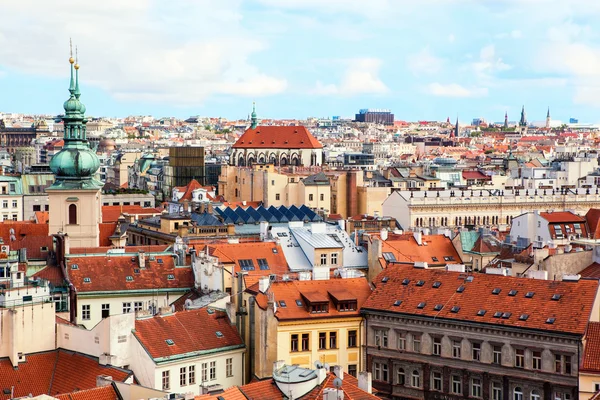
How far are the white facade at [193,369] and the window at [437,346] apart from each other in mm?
10068

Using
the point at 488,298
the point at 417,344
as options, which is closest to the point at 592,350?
the point at 488,298

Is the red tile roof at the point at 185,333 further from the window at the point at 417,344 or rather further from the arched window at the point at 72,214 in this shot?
the arched window at the point at 72,214

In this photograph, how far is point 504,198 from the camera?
431ft

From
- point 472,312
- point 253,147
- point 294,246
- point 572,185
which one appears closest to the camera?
point 472,312

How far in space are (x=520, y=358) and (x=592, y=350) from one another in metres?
3.78

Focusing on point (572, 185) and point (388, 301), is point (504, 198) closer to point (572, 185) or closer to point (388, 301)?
point (572, 185)

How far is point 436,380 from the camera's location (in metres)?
59.0

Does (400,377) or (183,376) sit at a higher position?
(183,376)

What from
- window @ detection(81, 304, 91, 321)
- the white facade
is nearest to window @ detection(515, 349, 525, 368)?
the white facade

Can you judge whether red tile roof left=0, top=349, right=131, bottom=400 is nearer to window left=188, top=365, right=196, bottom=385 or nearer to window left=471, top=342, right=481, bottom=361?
window left=188, top=365, right=196, bottom=385

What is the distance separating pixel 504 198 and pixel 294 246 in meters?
56.3

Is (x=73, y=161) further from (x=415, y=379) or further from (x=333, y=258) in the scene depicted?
(x=415, y=379)

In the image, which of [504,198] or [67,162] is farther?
[504,198]

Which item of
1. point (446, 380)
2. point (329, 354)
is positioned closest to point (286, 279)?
point (329, 354)
